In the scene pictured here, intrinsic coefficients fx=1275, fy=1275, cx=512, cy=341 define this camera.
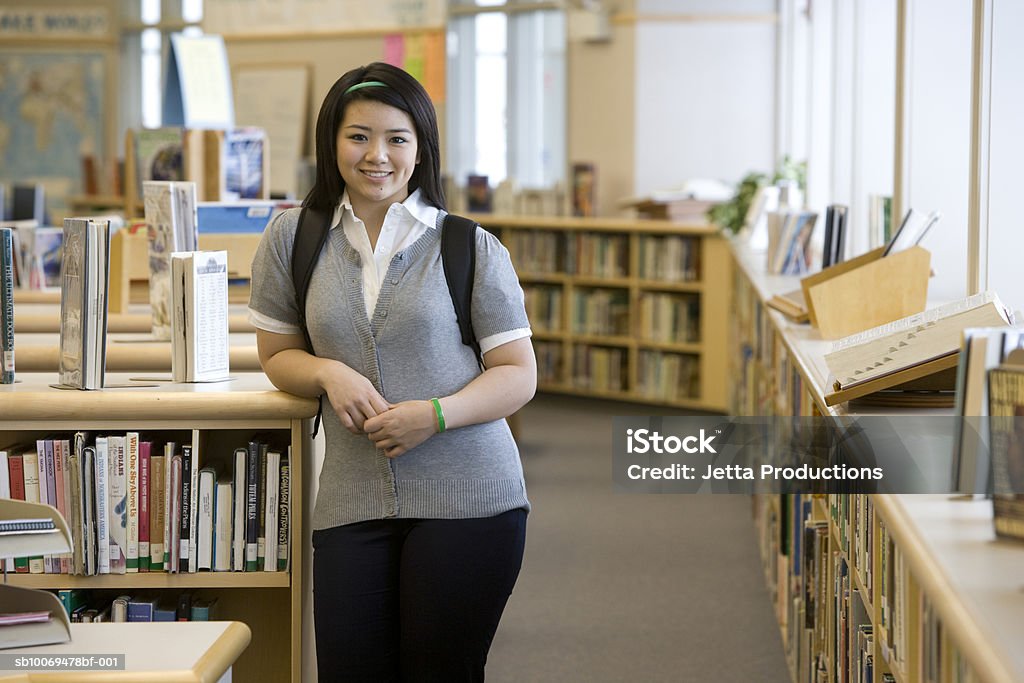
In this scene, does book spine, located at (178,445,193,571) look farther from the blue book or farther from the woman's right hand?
the woman's right hand

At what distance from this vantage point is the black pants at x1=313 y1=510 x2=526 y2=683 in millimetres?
2271

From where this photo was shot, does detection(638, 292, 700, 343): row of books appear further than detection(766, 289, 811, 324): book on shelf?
Yes

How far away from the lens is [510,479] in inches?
92.4

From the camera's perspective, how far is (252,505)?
266 cm

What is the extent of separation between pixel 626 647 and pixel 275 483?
179 centimetres

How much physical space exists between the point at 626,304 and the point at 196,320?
5.88 m

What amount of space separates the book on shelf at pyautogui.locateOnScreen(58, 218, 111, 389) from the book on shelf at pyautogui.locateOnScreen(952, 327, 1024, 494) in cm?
164

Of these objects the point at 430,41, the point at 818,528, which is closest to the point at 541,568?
the point at 818,528

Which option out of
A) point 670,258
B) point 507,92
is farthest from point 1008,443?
point 507,92

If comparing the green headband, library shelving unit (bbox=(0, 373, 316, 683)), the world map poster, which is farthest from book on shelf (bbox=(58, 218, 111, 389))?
the world map poster

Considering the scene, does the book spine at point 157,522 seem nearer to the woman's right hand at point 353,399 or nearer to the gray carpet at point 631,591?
the woman's right hand at point 353,399

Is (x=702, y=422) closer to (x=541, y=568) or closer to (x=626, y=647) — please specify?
(x=626, y=647)

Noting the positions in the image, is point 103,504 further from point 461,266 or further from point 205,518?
point 461,266

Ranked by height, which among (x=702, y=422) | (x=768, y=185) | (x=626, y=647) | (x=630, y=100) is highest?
(x=630, y=100)
